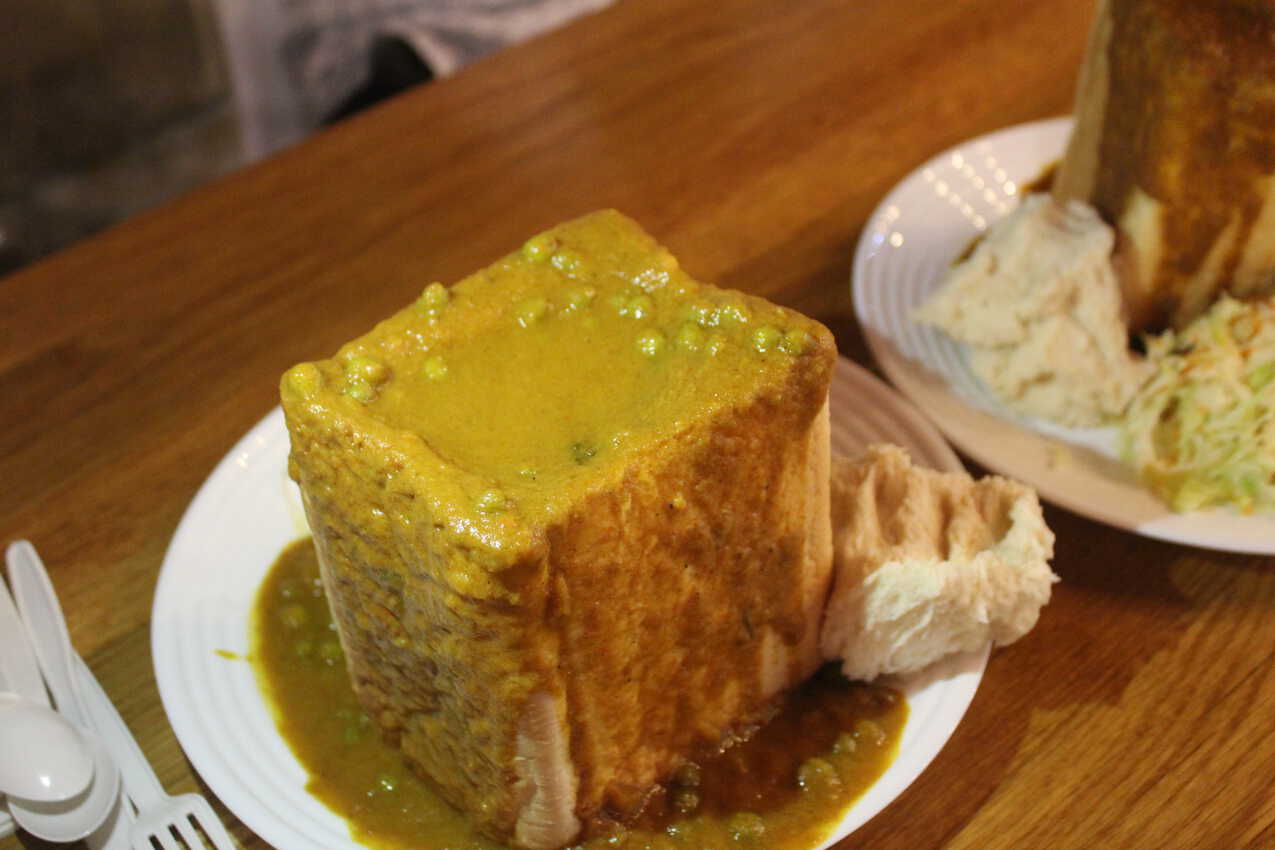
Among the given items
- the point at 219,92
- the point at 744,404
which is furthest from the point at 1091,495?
the point at 219,92

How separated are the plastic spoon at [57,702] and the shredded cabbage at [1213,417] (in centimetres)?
167

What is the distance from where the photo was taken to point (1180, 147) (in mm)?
2113

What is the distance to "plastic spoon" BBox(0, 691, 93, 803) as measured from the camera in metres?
1.58

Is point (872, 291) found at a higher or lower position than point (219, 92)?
higher

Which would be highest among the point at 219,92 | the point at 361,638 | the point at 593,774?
the point at 361,638

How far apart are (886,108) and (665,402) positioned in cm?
193

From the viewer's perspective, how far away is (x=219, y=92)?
4.78m

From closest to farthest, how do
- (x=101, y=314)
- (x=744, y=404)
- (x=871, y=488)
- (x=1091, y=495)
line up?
(x=744, y=404)
(x=871, y=488)
(x=1091, y=495)
(x=101, y=314)

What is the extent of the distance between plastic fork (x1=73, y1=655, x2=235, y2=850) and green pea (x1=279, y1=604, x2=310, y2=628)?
10.7 inches

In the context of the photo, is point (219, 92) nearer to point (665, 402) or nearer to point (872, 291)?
point (872, 291)

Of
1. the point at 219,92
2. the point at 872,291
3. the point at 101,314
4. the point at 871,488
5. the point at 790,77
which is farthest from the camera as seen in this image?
the point at 219,92

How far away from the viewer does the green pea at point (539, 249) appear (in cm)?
169

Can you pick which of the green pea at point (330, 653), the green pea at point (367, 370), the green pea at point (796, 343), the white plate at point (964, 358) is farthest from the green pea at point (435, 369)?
the white plate at point (964, 358)

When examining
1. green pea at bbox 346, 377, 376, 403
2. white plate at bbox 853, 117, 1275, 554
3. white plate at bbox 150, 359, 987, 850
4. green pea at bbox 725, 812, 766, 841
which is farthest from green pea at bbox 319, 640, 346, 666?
white plate at bbox 853, 117, 1275, 554
